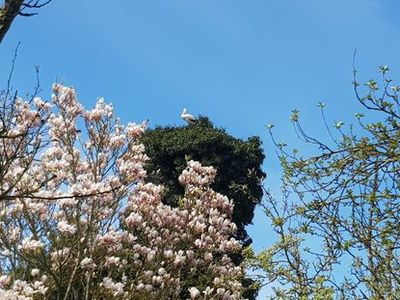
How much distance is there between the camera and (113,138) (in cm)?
952

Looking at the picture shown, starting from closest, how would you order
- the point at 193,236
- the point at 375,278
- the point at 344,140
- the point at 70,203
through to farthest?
1. the point at 344,140
2. the point at 375,278
3. the point at 70,203
4. the point at 193,236

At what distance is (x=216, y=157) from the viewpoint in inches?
762

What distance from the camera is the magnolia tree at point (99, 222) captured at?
28.2 feet

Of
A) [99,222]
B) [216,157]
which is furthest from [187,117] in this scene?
[99,222]

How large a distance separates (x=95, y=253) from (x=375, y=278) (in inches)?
159

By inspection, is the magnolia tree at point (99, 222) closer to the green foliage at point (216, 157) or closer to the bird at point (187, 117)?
the green foliage at point (216, 157)

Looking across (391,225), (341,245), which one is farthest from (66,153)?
→ (391,225)

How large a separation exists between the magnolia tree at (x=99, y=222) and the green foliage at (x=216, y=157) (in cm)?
784

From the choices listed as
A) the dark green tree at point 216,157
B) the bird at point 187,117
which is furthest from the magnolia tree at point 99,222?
the bird at point 187,117

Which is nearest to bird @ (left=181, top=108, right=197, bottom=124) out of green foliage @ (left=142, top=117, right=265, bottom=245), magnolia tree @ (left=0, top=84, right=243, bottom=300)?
green foliage @ (left=142, top=117, right=265, bottom=245)

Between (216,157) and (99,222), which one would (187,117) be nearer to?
(216,157)

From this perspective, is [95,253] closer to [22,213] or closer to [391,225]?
[22,213]

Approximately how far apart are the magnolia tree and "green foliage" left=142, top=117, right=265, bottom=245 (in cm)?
784

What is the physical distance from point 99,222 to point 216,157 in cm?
1037
